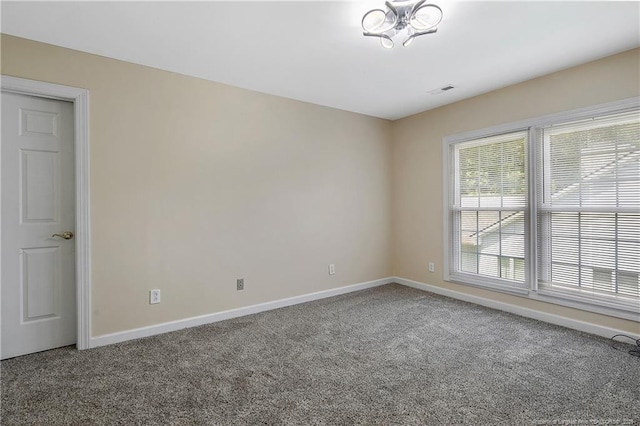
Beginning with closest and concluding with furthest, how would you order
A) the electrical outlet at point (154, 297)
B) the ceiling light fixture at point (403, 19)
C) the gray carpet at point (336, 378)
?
1. the gray carpet at point (336, 378)
2. the ceiling light fixture at point (403, 19)
3. the electrical outlet at point (154, 297)

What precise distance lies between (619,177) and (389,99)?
237cm

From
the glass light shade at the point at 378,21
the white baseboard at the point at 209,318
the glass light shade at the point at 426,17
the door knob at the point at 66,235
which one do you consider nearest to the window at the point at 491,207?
the white baseboard at the point at 209,318

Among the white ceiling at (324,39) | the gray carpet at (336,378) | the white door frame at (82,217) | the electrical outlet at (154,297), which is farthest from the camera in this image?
the electrical outlet at (154,297)

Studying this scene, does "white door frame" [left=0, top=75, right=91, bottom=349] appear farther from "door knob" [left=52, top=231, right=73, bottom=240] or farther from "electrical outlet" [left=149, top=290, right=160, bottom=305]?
"electrical outlet" [left=149, top=290, right=160, bottom=305]

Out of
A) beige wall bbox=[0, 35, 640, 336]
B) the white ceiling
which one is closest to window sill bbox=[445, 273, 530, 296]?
beige wall bbox=[0, 35, 640, 336]

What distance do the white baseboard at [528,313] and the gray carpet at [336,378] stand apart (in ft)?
0.51

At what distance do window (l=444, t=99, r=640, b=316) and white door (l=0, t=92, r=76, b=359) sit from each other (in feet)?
13.4

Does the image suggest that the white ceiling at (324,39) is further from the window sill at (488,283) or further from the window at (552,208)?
the window sill at (488,283)

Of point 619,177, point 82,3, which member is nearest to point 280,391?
point 82,3

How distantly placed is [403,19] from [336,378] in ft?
8.07

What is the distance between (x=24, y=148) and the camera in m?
2.52

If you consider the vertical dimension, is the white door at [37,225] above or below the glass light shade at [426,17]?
below

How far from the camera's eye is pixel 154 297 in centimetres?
297

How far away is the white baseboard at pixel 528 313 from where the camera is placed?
2873mm
